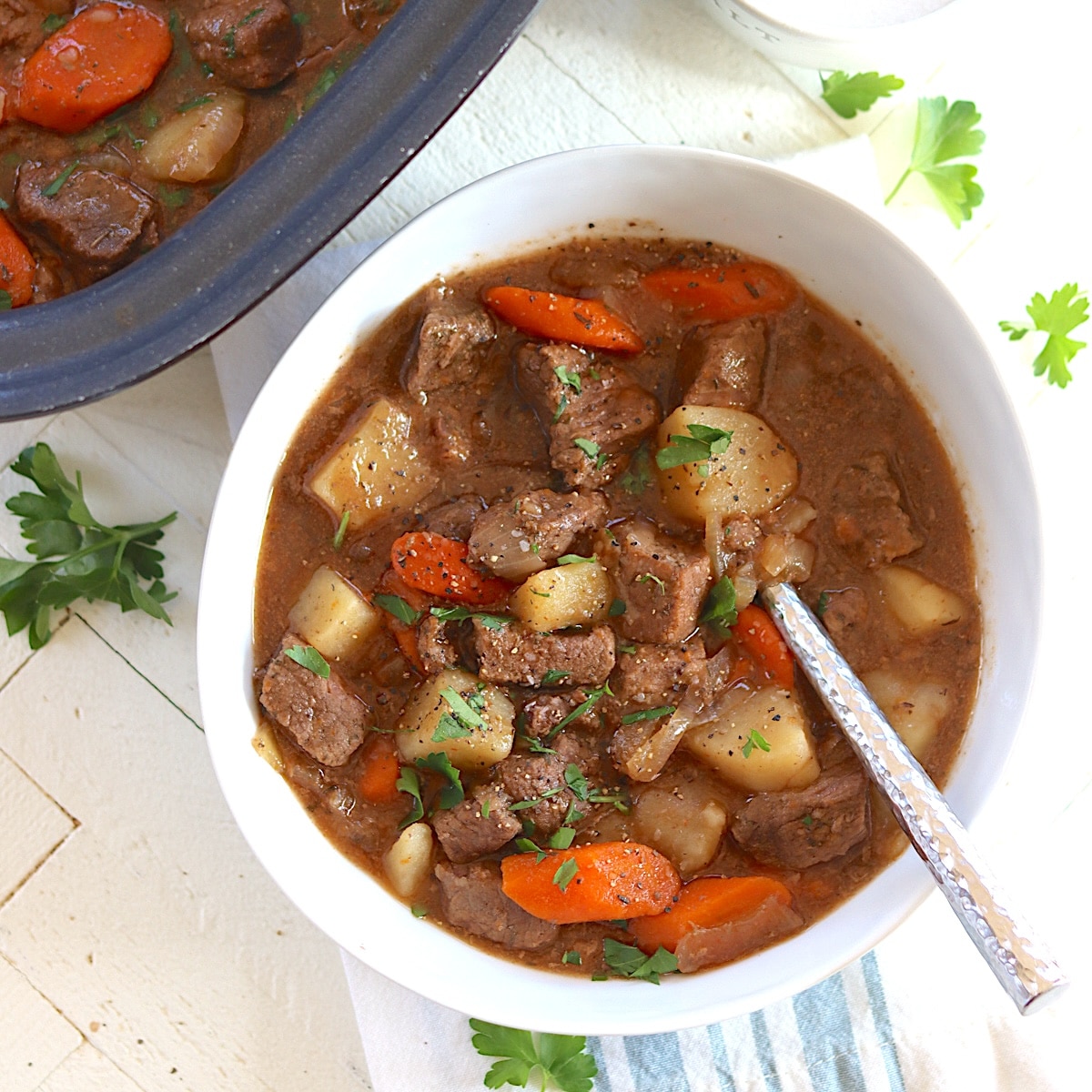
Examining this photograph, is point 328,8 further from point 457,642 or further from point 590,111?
point 457,642

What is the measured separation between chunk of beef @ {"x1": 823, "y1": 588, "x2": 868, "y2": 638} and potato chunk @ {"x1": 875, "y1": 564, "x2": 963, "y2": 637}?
0.07 metres

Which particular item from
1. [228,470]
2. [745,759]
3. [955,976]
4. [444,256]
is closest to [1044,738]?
[955,976]

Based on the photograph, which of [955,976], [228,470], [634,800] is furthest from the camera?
[955,976]

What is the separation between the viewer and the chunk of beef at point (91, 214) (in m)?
2.59

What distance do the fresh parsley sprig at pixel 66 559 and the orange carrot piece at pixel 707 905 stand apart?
60.3 inches

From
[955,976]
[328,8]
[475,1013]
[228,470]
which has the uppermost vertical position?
[328,8]

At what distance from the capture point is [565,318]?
270cm

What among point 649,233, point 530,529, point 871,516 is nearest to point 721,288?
point 649,233

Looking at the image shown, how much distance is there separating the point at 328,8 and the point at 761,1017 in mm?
2819

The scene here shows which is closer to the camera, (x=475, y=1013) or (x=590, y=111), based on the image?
(x=475, y=1013)

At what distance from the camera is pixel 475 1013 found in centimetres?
262

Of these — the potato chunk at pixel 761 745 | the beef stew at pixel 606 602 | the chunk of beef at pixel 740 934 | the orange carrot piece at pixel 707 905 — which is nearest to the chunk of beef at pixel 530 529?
the beef stew at pixel 606 602

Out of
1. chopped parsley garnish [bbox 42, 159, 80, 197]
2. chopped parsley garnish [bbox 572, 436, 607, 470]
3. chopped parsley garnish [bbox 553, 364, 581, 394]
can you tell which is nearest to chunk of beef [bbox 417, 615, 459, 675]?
chopped parsley garnish [bbox 572, 436, 607, 470]

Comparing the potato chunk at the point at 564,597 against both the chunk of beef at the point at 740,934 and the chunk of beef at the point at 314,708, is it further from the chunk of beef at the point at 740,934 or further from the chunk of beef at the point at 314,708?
the chunk of beef at the point at 740,934
